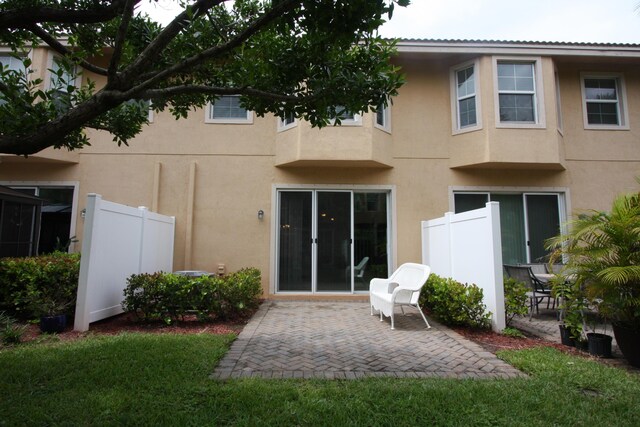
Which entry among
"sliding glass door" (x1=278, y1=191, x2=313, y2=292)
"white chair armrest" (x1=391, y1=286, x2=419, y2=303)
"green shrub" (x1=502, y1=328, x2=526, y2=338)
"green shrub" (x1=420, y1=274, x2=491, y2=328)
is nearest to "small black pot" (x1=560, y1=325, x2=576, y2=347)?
"green shrub" (x1=502, y1=328, x2=526, y2=338)

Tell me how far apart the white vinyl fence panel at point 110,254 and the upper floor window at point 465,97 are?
728 cm

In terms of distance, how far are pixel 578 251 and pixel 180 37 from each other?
5.42 m

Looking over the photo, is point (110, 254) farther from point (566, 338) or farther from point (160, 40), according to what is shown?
point (566, 338)

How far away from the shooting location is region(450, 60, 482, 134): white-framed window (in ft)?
27.8

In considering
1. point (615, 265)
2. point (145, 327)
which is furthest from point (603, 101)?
point (145, 327)

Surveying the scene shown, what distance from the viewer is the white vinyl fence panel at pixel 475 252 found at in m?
5.23

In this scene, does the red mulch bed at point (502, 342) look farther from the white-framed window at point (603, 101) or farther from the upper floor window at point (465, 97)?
the white-framed window at point (603, 101)

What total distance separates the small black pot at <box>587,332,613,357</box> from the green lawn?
0.54 meters

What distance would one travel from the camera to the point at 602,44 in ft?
27.6

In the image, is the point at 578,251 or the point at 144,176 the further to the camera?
the point at 144,176

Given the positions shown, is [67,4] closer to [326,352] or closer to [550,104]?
[326,352]

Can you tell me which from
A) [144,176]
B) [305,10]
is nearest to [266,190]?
[144,176]

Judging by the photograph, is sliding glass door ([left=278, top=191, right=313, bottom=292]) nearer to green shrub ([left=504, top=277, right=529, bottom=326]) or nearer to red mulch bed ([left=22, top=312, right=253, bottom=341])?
red mulch bed ([left=22, top=312, right=253, bottom=341])

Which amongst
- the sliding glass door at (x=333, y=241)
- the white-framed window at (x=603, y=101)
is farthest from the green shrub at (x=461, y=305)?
the white-framed window at (x=603, y=101)
